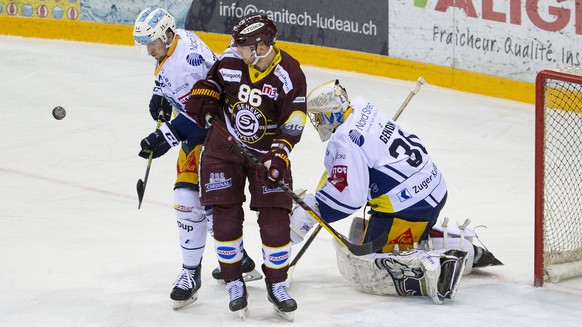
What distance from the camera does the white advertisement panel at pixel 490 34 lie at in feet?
27.1

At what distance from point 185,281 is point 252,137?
0.69m

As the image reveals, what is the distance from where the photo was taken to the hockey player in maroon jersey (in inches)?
185

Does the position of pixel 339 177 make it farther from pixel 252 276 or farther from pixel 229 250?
pixel 252 276

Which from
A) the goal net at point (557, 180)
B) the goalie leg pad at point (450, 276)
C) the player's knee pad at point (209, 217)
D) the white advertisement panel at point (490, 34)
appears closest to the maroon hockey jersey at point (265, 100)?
the player's knee pad at point (209, 217)

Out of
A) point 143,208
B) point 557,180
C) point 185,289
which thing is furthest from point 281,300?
point 143,208

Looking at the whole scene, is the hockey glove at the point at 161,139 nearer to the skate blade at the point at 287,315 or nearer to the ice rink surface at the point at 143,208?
the ice rink surface at the point at 143,208

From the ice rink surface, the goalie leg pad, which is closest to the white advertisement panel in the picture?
the ice rink surface

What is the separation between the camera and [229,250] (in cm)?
484

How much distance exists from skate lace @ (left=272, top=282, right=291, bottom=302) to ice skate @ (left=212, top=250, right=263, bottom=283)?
0.55 metres

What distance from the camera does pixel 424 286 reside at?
5.05 m

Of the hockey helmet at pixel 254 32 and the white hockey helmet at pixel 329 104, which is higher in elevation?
the hockey helmet at pixel 254 32

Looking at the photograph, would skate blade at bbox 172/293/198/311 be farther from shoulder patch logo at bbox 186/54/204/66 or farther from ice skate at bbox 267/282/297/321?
shoulder patch logo at bbox 186/54/204/66

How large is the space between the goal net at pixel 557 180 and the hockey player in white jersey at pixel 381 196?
42cm

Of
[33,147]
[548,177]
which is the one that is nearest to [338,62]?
[33,147]
